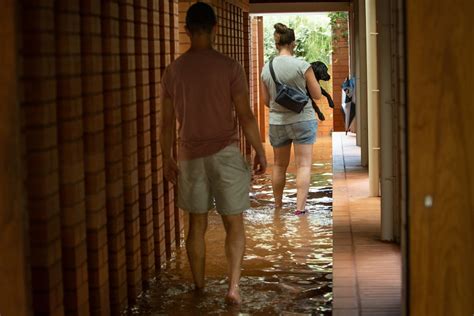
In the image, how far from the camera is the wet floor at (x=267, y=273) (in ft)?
19.4

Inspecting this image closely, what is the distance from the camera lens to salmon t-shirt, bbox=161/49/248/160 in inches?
228

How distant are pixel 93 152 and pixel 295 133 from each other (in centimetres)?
372

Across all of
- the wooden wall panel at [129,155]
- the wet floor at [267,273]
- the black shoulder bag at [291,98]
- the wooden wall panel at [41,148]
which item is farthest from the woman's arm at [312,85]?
the wooden wall panel at [41,148]

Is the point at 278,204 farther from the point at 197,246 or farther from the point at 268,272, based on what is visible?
the point at 197,246

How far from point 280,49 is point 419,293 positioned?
5872 millimetres

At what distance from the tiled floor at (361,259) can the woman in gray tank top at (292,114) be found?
514mm

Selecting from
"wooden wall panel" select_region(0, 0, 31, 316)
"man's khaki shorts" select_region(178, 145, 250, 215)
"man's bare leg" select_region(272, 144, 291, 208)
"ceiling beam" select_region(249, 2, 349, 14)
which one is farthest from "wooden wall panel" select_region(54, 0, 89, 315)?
"ceiling beam" select_region(249, 2, 349, 14)

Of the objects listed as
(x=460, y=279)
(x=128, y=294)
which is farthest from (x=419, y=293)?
(x=128, y=294)

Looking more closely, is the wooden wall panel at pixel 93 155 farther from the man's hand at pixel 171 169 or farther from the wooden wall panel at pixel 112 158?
the man's hand at pixel 171 169

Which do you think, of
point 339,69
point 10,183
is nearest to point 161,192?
point 10,183

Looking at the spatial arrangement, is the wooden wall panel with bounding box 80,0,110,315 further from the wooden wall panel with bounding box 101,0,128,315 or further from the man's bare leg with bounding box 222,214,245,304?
the man's bare leg with bounding box 222,214,245,304

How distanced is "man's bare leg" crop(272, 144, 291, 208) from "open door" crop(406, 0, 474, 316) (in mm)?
5752

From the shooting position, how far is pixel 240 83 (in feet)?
19.1

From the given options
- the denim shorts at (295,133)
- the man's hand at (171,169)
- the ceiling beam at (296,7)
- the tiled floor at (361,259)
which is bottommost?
the tiled floor at (361,259)
